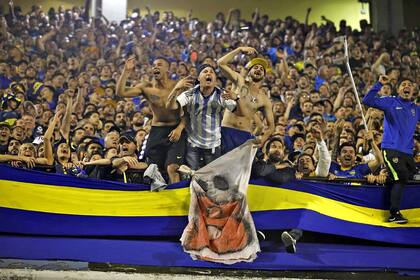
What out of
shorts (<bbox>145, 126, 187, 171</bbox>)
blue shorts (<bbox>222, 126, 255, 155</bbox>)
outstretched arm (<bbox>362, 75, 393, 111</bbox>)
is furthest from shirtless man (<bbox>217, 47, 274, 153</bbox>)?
outstretched arm (<bbox>362, 75, 393, 111</bbox>)

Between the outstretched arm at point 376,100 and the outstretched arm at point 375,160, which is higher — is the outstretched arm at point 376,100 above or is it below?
above

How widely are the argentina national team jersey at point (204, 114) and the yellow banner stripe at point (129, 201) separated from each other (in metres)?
0.59

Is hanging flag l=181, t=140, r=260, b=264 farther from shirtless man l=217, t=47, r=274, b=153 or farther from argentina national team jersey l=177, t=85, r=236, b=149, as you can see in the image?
shirtless man l=217, t=47, r=274, b=153

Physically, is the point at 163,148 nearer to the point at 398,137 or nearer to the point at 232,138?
the point at 232,138

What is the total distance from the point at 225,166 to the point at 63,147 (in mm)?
2160

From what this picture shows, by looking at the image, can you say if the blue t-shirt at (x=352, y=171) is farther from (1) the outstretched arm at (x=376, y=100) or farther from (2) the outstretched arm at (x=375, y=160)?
(1) the outstretched arm at (x=376, y=100)

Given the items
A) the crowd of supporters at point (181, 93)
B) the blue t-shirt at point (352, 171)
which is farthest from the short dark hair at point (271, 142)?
the blue t-shirt at point (352, 171)

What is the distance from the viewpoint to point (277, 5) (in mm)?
16203

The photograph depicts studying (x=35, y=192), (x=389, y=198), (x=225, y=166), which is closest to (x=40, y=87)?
(x=35, y=192)

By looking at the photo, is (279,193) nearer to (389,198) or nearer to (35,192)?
(389,198)

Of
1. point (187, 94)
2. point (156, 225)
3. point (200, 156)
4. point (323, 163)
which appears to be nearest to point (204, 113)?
point (187, 94)

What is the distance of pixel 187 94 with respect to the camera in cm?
515

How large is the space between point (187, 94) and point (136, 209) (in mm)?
1201

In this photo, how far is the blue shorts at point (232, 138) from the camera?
5391 millimetres
